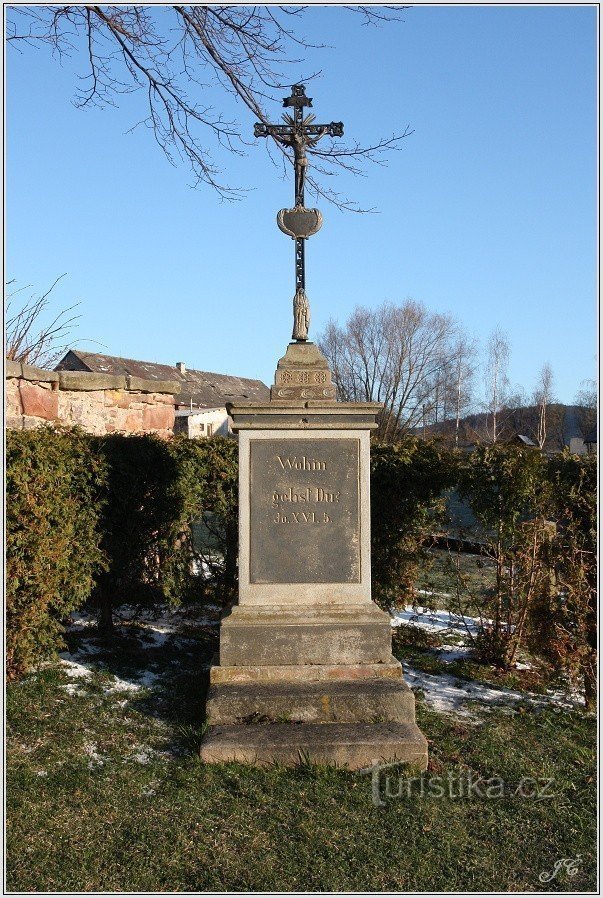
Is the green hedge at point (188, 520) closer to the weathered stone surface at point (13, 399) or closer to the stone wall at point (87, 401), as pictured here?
the weathered stone surface at point (13, 399)

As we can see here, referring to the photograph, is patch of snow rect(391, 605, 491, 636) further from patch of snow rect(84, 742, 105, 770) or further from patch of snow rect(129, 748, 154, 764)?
patch of snow rect(84, 742, 105, 770)

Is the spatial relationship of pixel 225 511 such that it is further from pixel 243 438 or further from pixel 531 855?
pixel 531 855

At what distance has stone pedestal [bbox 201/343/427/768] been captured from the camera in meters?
4.48

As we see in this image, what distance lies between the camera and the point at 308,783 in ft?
12.5

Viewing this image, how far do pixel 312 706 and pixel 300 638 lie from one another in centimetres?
46

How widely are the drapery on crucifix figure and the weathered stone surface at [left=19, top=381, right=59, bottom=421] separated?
140 inches

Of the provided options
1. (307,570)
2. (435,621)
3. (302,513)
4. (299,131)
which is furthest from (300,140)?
(435,621)

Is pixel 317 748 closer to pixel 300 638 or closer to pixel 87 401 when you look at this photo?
pixel 300 638

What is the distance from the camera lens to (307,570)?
16.0ft

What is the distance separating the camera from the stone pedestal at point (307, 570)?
4484 mm

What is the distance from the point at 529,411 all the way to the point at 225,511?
43.0m

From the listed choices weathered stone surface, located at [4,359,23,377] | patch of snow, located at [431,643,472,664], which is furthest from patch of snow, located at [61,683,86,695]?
weathered stone surface, located at [4,359,23,377]

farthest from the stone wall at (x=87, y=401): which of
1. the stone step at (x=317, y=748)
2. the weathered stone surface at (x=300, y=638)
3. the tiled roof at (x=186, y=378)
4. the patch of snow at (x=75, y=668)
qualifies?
the tiled roof at (x=186, y=378)

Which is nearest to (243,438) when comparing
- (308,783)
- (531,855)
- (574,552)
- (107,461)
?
(107,461)
